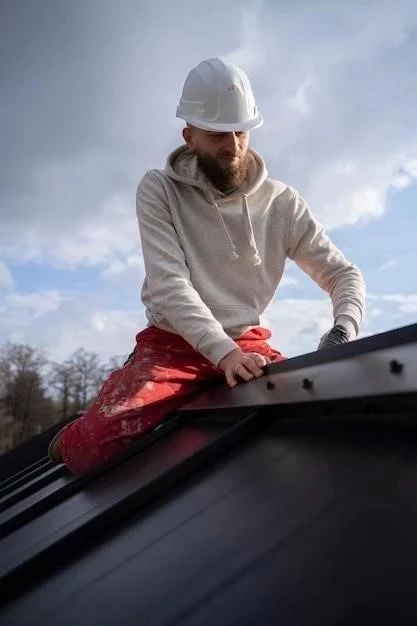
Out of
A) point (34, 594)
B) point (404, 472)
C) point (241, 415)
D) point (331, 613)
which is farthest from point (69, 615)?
point (241, 415)

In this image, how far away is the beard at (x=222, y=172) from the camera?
3.13m

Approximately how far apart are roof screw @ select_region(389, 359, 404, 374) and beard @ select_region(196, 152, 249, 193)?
6.31 ft

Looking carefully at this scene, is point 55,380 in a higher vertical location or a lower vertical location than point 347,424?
higher

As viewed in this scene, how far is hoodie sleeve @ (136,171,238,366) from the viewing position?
2678 millimetres

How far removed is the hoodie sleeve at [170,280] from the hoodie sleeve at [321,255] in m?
0.62

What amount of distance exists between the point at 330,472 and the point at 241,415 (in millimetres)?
784

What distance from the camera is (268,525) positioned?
4.30 ft

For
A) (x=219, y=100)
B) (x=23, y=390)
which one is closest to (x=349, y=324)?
(x=219, y=100)

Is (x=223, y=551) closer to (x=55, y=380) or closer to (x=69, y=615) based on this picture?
(x=69, y=615)

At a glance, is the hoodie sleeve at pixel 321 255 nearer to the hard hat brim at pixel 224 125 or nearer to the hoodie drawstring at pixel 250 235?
the hoodie drawstring at pixel 250 235

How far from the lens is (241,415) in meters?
2.17

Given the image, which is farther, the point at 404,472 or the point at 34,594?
the point at 34,594

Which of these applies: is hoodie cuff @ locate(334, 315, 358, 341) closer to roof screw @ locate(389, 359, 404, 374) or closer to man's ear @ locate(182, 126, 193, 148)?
man's ear @ locate(182, 126, 193, 148)

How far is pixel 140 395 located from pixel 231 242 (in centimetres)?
88
